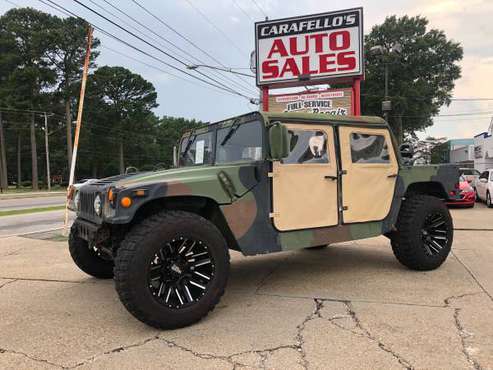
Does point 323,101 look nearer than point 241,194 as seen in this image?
No

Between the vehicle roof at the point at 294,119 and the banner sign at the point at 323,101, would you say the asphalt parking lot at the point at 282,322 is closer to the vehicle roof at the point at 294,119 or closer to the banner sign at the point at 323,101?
the vehicle roof at the point at 294,119

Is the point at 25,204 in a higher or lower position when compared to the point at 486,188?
lower

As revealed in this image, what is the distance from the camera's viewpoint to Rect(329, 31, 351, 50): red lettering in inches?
452

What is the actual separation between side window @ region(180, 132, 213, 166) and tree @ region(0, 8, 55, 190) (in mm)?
45454

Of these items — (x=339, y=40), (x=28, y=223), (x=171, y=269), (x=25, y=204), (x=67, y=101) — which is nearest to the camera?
(x=171, y=269)

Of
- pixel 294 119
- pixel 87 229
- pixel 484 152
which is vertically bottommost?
pixel 87 229

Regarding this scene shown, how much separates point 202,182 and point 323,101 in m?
9.48

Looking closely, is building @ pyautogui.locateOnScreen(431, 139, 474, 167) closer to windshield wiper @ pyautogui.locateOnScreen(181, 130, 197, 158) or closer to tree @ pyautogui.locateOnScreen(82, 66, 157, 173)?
tree @ pyautogui.locateOnScreen(82, 66, 157, 173)

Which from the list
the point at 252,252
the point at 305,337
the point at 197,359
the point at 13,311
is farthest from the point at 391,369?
the point at 13,311

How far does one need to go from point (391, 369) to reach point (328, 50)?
Result: 32.2 feet

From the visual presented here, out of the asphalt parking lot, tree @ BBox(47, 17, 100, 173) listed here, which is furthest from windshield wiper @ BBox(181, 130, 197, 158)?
tree @ BBox(47, 17, 100, 173)

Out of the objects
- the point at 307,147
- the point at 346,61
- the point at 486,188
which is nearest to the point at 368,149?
the point at 307,147

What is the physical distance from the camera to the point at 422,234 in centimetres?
569

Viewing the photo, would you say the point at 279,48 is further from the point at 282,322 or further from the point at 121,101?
the point at 121,101
